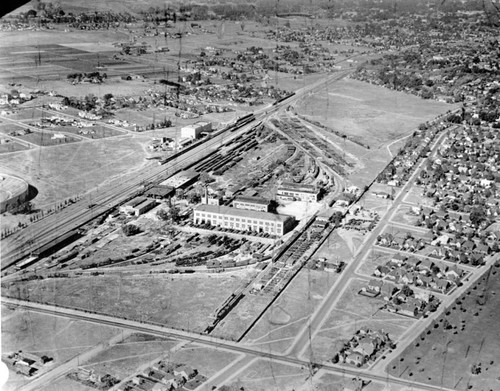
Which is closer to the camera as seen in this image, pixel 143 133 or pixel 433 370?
pixel 433 370

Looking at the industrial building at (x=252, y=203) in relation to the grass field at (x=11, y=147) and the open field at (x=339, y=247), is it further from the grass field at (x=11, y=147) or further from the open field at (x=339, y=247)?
the grass field at (x=11, y=147)

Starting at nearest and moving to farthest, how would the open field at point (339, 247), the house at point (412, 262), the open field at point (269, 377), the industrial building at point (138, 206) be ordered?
1. the open field at point (269, 377)
2. the house at point (412, 262)
3. the open field at point (339, 247)
4. the industrial building at point (138, 206)

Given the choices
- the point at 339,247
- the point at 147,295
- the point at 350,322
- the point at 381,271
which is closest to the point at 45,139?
the point at 147,295

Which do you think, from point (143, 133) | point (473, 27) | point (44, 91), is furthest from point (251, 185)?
point (473, 27)

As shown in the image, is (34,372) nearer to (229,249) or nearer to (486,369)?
(229,249)

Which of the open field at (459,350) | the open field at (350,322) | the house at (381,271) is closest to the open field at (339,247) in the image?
the house at (381,271)

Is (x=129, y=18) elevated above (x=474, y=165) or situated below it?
above
